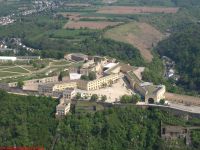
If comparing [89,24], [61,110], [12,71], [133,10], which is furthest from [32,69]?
[133,10]

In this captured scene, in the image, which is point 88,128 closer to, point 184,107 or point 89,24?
point 184,107

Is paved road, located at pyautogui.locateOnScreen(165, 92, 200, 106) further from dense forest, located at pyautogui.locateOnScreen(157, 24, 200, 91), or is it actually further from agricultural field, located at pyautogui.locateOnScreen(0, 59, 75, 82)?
agricultural field, located at pyautogui.locateOnScreen(0, 59, 75, 82)

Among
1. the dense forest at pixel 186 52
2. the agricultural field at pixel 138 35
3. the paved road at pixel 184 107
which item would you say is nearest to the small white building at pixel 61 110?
the paved road at pixel 184 107

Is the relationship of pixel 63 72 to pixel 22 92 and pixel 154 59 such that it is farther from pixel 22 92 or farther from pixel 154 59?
pixel 154 59

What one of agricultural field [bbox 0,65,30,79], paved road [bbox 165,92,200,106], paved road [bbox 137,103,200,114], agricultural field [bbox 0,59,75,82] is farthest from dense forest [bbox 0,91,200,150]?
agricultural field [bbox 0,65,30,79]

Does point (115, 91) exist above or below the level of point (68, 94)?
below

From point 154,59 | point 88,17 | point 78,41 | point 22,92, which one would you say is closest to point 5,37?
point 78,41
